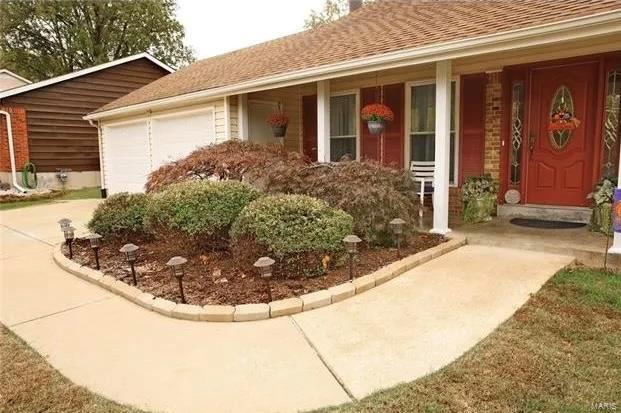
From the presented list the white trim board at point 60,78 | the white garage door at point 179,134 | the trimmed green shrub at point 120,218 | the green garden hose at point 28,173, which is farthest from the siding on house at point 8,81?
the trimmed green shrub at point 120,218

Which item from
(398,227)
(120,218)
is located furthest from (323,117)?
(120,218)

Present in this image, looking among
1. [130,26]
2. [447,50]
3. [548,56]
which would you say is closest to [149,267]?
[447,50]

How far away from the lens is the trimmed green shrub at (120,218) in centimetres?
566

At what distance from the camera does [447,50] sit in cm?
505

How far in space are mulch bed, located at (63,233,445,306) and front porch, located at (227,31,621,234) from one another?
146cm

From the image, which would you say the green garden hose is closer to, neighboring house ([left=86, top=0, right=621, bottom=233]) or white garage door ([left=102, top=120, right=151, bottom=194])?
white garage door ([left=102, top=120, right=151, bottom=194])

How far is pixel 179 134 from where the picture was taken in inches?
394

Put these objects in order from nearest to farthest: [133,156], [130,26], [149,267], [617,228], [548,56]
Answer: [617,228], [149,267], [548,56], [133,156], [130,26]

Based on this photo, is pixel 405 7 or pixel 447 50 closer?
pixel 447 50

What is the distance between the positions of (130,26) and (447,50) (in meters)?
28.3

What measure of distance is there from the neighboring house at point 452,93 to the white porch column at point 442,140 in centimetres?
1

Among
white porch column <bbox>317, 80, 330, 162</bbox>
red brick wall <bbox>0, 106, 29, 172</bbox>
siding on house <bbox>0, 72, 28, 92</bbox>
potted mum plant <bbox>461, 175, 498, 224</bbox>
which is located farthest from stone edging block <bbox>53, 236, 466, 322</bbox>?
siding on house <bbox>0, 72, 28, 92</bbox>

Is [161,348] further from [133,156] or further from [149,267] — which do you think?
[133,156]

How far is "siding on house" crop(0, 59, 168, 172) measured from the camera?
14.8 metres
